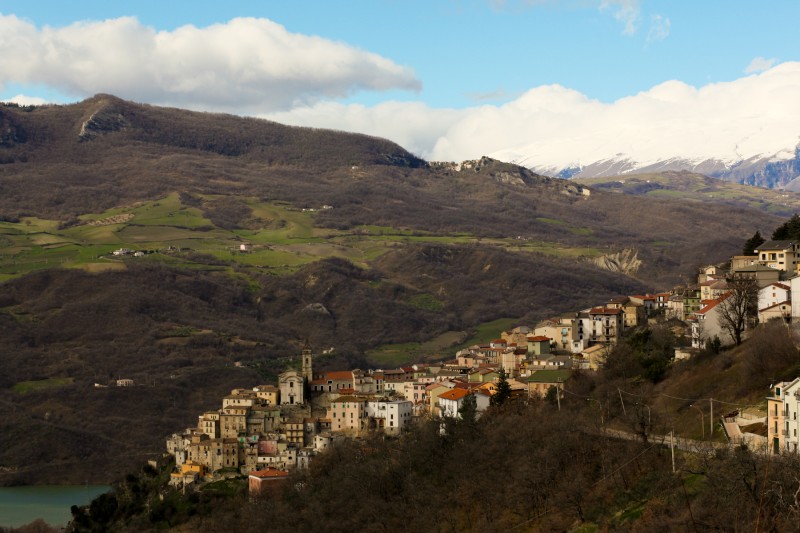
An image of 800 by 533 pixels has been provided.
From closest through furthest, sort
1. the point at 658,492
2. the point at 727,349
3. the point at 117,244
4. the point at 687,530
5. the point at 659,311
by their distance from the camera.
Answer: the point at 687,530 → the point at 658,492 → the point at 727,349 → the point at 659,311 → the point at 117,244

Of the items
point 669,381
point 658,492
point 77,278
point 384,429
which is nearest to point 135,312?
point 77,278

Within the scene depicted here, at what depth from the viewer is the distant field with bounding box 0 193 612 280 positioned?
162375mm

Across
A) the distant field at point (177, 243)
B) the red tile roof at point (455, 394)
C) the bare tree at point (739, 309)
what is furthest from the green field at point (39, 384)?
the bare tree at point (739, 309)

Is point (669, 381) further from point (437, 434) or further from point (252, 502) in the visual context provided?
point (252, 502)

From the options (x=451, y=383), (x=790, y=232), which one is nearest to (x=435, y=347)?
(x=451, y=383)

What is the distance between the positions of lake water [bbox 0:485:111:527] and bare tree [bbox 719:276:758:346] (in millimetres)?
46697

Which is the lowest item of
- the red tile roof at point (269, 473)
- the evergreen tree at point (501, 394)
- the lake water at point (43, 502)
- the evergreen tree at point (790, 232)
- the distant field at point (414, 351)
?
the lake water at point (43, 502)

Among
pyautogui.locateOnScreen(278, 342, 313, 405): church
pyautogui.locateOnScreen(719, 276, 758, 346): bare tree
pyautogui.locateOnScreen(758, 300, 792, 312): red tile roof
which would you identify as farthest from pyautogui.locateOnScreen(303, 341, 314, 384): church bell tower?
pyautogui.locateOnScreen(758, 300, 792, 312): red tile roof

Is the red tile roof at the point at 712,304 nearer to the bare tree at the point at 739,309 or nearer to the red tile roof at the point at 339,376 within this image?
the bare tree at the point at 739,309

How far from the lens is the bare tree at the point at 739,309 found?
5509 cm

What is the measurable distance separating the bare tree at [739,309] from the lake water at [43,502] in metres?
46.7

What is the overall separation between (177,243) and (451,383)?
364 ft

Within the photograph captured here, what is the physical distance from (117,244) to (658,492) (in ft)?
462

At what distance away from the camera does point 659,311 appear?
7406 cm
